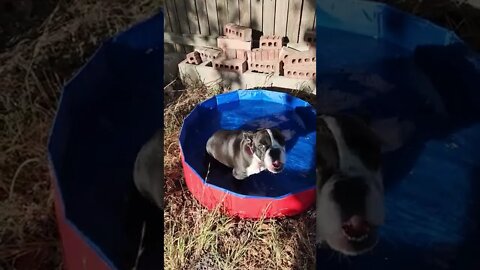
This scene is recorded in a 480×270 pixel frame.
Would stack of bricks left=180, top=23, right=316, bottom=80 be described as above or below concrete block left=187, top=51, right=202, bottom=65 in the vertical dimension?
below

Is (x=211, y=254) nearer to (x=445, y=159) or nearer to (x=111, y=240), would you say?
(x=111, y=240)

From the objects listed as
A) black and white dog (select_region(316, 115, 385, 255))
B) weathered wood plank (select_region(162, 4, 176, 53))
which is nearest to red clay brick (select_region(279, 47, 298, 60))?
weathered wood plank (select_region(162, 4, 176, 53))

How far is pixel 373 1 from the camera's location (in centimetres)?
79

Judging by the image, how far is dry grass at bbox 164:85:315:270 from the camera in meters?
1.08

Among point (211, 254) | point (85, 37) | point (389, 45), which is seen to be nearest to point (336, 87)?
point (389, 45)

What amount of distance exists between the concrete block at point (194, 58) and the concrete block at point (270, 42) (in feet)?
0.79

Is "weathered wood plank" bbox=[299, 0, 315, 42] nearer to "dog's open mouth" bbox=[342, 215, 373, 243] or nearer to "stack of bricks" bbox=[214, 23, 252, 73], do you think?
"stack of bricks" bbox=[214, 23, 252, 73]

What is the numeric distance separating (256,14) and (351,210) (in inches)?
24.5

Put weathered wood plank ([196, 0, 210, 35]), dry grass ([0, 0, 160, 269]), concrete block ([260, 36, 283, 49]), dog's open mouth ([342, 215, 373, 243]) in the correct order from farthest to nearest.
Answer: concrete block ([260, 36, 283, 49]) → weathered wood plank ([196, 0, 210, 35]) → dog's open mouth ([342, 215, 373, 243]) → dry grass ([0, 0, 160, 269])

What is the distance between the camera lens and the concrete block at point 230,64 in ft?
3.65

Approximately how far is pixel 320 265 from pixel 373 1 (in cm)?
46

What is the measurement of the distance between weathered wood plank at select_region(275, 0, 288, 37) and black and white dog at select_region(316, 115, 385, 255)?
0.57m

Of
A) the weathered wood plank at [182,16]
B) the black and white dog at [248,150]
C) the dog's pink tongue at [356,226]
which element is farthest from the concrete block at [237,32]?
the dog's pink tongue at [356,226]

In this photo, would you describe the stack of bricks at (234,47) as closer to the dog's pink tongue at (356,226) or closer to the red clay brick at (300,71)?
the red clay brick at (300,71)
